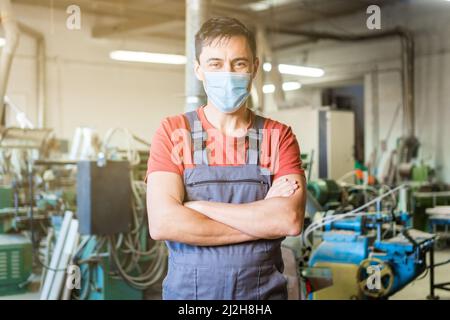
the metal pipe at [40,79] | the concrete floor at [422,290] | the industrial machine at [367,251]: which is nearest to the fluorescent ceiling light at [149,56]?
the metal pipe at [40,79]

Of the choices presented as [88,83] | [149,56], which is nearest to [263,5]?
[149,56]

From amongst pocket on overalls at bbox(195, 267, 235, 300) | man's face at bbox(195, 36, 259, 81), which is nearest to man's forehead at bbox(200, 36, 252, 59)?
man's face at bbox(195, 36, 259, 81)

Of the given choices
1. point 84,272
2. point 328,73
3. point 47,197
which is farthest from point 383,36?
point 84,272

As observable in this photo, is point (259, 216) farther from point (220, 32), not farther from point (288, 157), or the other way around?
point (220, 32)

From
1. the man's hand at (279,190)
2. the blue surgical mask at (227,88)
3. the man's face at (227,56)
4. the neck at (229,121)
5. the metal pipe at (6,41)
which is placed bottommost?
the man's hand at (279,190)

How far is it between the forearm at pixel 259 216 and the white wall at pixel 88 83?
22.6 ft

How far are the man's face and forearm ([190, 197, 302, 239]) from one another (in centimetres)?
35

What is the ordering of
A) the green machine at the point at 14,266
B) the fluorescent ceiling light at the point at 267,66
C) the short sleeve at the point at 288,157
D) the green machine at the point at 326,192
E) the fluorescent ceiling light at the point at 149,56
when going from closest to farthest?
the short sleeve at the point at 288,157
the green machine at the point at 326,192
the green machine at the point at 14,266
the fluorescent ceiling light at the point at 149,56
the fluorescent ceiling light at the point at 267,66

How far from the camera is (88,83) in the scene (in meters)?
8.81

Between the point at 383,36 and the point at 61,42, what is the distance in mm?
4864

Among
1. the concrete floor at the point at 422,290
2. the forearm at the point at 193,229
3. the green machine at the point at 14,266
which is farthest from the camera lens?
the green machine at the point at 14,266

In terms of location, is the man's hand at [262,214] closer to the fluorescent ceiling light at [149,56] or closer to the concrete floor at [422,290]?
the concrete floor at [422,290]

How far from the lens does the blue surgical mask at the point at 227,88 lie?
4.64 ft

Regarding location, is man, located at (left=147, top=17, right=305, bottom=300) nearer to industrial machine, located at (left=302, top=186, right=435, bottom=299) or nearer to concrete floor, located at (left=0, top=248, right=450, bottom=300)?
industrial machine, located at (left=302, top=186, right=435, bottom=299)
